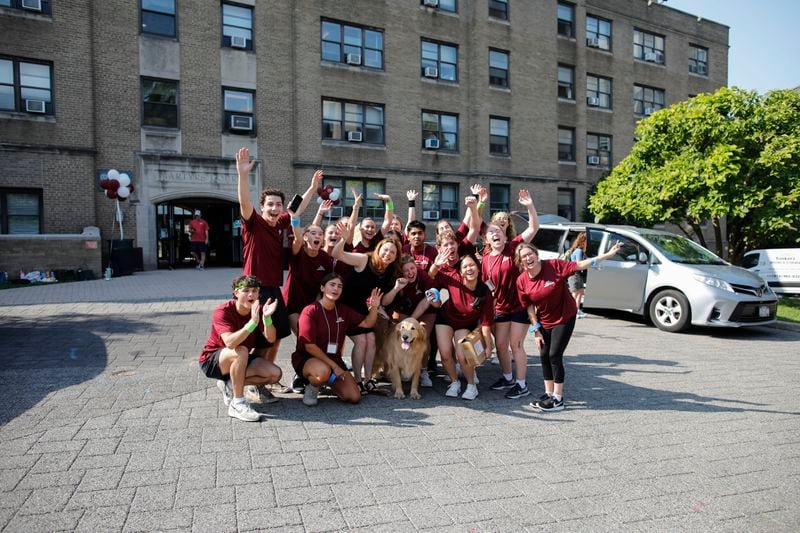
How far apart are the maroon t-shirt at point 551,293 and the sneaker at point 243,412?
2.85 metres

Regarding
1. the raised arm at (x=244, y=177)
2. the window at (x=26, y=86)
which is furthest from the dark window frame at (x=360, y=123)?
the raised arm at (x=244, y=177)

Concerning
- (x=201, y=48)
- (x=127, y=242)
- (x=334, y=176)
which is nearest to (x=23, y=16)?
(x=201, y=48)

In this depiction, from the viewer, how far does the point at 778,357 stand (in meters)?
7.46

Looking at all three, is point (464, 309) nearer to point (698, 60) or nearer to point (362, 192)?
point (362, 192)

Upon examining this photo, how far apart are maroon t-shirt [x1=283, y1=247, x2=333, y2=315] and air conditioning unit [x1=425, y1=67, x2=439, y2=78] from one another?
64.1 ft

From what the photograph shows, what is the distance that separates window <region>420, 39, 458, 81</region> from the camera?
927 inches

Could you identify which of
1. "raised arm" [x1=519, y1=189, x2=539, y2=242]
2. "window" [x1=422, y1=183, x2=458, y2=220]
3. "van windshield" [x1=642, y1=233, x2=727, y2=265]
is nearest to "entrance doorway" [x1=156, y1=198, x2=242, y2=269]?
"window" [x1=422, y1=183, x2=458, y2=220]

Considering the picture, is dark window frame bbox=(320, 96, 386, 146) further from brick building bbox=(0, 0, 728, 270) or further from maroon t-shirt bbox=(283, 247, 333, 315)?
maroon t-shirt bbox=(283, 247, 333, 315)

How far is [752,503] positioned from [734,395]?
271 centimetres

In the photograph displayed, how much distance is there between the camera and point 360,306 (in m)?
5.75

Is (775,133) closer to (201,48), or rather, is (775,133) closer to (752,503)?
(752,503)

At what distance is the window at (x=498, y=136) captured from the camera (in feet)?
82.4

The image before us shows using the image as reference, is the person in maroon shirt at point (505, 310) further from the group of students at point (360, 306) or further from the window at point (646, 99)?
the window at point (646, 99)

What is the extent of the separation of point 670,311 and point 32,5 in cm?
2058
